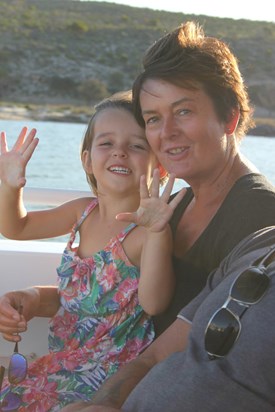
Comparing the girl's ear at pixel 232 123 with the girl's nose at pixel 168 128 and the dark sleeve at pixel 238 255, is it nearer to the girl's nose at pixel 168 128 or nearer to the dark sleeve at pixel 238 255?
the girl's nose at pixel 168 128

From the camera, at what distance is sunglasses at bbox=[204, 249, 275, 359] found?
142 cm

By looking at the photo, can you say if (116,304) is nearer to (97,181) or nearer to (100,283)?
(100,283)

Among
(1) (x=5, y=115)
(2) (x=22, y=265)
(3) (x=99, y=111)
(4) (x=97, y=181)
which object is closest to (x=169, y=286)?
(4) (x=97, y=181)

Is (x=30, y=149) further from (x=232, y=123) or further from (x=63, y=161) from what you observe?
(x=63, y=161)

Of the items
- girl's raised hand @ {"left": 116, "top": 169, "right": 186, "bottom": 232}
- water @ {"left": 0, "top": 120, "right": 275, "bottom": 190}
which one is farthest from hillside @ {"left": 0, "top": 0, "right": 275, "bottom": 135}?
girl's raised hand @ {"left": 116, "top": 169, "right": 186, "bottom": 232}

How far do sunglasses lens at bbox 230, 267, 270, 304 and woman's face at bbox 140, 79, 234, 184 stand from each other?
2.26 ft

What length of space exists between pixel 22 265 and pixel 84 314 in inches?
20.5

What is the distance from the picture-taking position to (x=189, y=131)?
6.88 ft

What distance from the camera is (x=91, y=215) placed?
8.55ft

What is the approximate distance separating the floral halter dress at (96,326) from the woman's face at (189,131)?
36 centimetres

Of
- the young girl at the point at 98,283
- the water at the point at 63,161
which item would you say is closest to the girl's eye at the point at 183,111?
the young girl at the point at 98,283

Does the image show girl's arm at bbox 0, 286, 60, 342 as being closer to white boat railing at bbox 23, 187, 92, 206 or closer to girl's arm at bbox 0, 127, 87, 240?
girl's arm at bbox 0, 127, 87, 240

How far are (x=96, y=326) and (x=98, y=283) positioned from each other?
0.13 metres

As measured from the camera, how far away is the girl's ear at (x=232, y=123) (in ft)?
7.04
